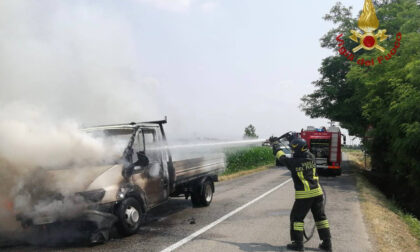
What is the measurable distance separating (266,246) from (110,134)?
401 cm

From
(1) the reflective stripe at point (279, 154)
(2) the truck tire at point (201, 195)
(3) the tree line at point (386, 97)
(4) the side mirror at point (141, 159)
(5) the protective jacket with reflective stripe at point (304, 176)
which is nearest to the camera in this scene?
(5) the protective jacket with reflective stripe at point (304, 176)

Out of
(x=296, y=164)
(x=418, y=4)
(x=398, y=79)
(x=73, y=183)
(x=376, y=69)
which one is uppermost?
(x=418, y=4)

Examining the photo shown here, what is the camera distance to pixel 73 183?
19.4ft

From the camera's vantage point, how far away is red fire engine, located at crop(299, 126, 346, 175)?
68.0 ft

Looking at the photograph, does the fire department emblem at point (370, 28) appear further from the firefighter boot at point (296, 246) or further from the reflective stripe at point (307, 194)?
the firefighter boot at point (296, 246)

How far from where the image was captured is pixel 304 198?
19.1 feet

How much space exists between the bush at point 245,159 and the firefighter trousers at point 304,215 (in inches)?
686

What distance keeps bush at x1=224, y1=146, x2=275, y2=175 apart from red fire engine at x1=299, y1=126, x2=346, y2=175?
6034 mm

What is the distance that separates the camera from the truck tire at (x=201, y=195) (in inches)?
375

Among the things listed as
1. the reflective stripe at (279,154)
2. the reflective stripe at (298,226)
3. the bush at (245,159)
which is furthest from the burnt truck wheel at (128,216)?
the bush at (245,159)

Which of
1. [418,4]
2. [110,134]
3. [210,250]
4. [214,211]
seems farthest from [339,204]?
[418,4]

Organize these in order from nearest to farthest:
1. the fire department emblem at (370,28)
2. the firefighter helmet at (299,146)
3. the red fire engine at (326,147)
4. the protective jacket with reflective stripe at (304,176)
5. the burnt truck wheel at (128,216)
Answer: the protective jacket with reflective stripe at (304,176) → the firefighter helmet at (299,146) → the burnt truck wheel at (128,216) → the red fire engine at (326,147) → the fire department emblem at (370,28)

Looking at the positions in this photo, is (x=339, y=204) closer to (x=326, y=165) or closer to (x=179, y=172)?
(x=179, y=172)

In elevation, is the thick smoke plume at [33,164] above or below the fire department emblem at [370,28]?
below
